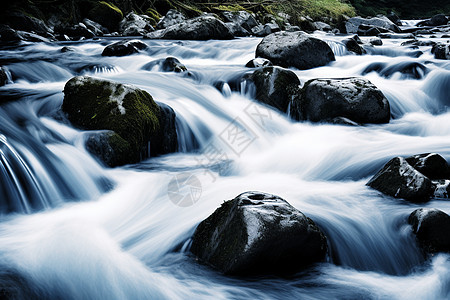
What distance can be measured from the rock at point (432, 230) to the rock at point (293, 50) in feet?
19.6

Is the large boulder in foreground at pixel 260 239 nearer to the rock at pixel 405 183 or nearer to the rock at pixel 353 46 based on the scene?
the rock at pixel 405 183

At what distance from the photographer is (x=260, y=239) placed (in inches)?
97.2

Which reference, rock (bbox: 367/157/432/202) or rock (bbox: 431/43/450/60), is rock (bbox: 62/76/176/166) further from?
rock (bbox: 431/43/450/60)

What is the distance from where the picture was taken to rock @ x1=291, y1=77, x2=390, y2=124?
600 cm

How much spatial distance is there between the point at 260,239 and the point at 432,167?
230cm

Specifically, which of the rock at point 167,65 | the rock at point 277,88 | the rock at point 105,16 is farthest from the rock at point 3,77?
the rock at point 105,16

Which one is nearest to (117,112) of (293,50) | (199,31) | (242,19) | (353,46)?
(293,50)

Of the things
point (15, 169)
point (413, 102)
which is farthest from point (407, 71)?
point (15, 169)

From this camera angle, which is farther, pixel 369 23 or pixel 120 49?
pixel 369 23

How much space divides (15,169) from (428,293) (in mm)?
3501

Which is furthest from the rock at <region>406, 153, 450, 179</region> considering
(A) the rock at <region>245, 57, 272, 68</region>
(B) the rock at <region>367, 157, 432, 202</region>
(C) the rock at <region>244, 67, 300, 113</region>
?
(A) the rock at <region>245, 57, 272, 68</region>

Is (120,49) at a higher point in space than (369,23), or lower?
lower

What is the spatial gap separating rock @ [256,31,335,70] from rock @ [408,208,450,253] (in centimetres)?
598

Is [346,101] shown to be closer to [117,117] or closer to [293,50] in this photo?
[293,50]
